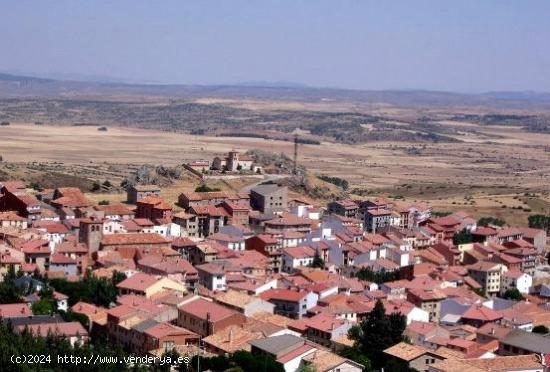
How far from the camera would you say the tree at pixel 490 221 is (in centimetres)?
6912

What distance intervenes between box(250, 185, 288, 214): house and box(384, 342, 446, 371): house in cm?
2807

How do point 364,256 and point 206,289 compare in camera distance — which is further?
point 364,256

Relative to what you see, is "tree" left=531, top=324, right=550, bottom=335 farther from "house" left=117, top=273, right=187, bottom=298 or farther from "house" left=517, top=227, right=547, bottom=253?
"house" left=517, top=227, right=547, bottom=253

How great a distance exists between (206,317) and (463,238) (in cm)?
2875

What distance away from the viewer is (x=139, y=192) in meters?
62.2

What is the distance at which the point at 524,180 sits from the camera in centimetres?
11831

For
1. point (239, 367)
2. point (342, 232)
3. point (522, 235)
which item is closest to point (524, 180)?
point (522, 235)

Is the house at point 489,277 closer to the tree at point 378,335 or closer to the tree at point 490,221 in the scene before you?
the tree at point 378,335

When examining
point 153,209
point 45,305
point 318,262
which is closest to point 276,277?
point 318,262

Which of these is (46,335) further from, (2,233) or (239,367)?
(2,233)

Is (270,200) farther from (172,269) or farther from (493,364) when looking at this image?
(493,364)

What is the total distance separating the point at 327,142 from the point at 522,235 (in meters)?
120

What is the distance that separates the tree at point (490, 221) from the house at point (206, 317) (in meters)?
36.3

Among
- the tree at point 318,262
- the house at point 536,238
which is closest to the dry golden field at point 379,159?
the house at point 536,238
